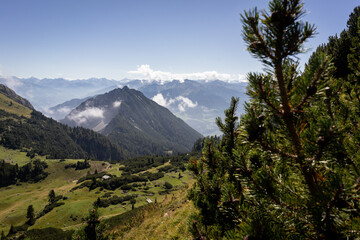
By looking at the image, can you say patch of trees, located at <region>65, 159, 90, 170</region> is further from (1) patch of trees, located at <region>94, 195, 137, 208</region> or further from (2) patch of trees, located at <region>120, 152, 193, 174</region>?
(1) patch of trees, located at <region>94, 195, 137, 208</region>

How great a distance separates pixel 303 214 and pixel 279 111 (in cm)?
116

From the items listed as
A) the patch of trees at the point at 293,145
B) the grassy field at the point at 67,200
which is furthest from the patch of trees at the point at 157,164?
the patch of trees at the point at 293,145

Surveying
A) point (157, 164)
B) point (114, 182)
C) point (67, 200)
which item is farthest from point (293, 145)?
point (157, 164)

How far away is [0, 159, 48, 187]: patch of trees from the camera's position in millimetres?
164875

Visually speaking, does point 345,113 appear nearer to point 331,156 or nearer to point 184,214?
point 331,156

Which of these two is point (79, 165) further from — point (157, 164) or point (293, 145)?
point (293, 145)

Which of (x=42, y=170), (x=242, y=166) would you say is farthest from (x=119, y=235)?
(x=42, y=170)

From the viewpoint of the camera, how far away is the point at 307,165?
2.01 meters

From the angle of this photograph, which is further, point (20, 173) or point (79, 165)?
point (79, 165)

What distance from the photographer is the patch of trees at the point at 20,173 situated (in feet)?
541

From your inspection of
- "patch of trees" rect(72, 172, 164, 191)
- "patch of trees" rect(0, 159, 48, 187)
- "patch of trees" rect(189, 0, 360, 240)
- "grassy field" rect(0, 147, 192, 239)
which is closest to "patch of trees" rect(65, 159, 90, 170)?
"grassy field" rect(0, 147, 192, 239)

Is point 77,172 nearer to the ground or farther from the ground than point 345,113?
nearer to the ground

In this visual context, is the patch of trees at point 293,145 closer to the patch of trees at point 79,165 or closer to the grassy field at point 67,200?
the grassy field at point 67,200

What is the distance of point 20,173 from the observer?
573ft
